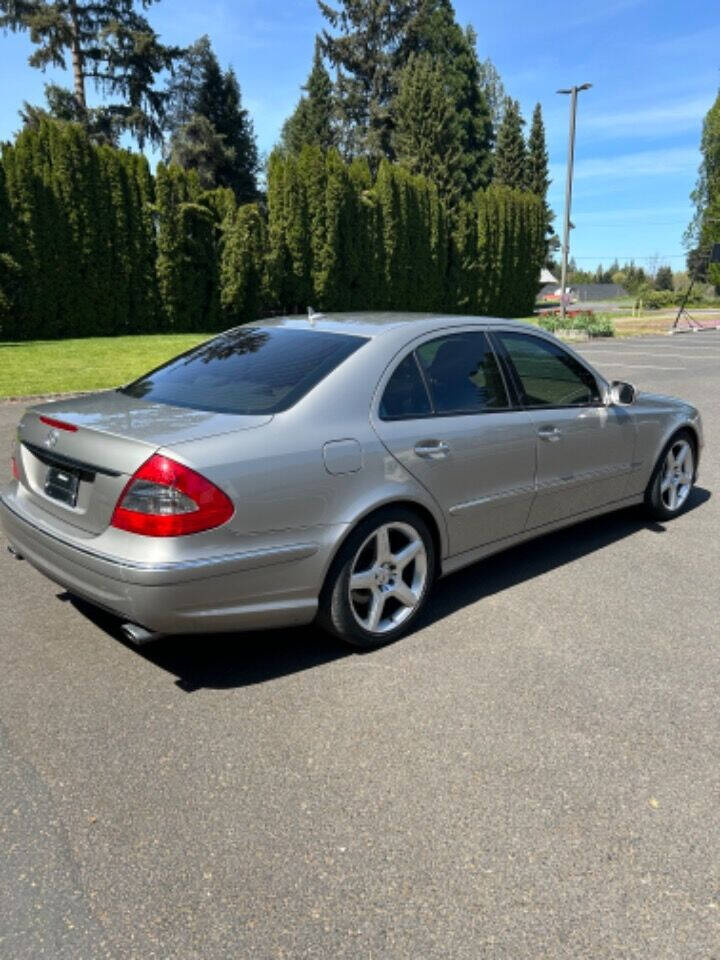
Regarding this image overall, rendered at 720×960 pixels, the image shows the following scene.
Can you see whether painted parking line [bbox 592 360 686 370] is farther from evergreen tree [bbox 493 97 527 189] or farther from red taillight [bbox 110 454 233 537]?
evergreen tree [bbox 493 97 527 189]

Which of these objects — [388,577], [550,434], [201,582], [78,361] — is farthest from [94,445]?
[78,361]

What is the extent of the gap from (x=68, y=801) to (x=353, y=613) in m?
1.35

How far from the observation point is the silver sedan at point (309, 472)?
2.85 meters

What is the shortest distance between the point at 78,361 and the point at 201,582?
1345 centimetres

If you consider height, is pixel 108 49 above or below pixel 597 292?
above

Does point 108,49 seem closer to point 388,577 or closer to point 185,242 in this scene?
point 185,242

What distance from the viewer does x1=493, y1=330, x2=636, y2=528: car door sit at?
4.24m

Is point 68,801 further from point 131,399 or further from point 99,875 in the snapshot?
point 131,399

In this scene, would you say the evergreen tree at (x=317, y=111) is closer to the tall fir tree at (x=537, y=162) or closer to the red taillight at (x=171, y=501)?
the tall fir tree at (x=537, y=162)

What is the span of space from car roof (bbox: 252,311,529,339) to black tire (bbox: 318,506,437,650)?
2.98 feet

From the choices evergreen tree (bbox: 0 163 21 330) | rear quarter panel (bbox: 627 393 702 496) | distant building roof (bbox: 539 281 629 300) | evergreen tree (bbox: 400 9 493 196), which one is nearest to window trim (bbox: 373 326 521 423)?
rear quarter panel (bbox: 627 393 702 496)

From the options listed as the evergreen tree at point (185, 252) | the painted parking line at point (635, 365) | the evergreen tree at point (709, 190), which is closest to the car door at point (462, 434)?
the painted parking line at point (635, 365)

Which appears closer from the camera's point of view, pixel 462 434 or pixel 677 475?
pixel 462 434

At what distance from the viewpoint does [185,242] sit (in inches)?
883
